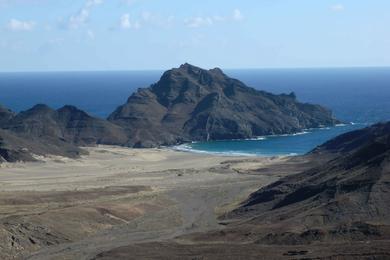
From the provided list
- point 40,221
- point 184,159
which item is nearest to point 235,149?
point 184,159

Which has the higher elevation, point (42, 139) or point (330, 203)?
point (330, 203)

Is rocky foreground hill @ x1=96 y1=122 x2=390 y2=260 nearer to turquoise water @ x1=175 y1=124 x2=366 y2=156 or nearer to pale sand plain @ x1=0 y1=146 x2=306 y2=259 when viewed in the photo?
pale sand plain @ x1=0 y1=146 x2=306 y2=259

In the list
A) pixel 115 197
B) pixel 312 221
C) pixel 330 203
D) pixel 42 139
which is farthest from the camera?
pixel 42 139

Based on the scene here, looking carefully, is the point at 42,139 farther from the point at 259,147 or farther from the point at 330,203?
the point at 330,203

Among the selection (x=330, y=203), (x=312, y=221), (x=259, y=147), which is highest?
(x=330, y=203)

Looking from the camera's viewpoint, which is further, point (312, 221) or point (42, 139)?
point (42, 139)

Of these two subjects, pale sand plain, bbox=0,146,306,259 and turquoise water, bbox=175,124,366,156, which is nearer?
pale sand plain, bbox=0,146,306,259

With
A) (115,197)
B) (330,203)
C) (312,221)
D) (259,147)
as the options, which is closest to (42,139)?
(259,147)

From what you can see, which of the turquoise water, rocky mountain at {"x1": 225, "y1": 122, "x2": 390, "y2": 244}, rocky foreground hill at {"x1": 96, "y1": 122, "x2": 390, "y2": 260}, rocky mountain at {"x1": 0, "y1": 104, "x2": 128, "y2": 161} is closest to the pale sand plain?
rocky mountain at {"x1": 0, "y1": 104, "x2": 128, "y2": 161}

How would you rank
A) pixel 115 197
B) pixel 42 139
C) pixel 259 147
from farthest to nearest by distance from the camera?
1. pixel 259 147
2. pixel 42 139
3. pixel 115 197
